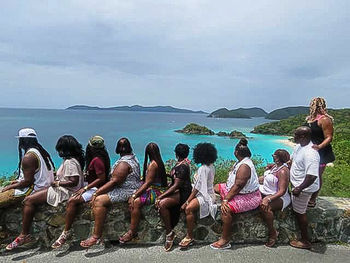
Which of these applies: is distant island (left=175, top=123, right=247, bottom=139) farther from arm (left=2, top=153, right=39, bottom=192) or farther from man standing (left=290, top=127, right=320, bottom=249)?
arm (left=2, top=153, right=39, bottom=192)

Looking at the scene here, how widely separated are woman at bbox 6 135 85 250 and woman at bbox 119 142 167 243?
822mm

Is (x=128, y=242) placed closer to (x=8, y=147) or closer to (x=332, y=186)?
(x=332, y=186)

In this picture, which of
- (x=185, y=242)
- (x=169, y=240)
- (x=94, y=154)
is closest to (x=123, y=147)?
(x=94, y=154)

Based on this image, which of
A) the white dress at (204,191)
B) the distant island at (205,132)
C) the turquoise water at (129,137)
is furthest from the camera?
the distant island at (205,132)

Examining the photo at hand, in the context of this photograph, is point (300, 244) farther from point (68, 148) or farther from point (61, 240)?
point (68, 148)

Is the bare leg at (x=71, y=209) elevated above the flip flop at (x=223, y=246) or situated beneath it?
elevated above

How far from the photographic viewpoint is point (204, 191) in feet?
12.9

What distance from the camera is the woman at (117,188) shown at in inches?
150

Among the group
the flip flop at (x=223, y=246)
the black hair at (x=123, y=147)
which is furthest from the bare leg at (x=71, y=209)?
the flip flop at (x=223, y=246)

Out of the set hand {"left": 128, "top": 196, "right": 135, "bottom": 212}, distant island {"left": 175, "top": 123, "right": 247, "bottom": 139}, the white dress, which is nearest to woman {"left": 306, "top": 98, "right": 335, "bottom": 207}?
the white dress

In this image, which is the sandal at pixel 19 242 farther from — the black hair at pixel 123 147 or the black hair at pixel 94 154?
the black hair at pixel 123 147

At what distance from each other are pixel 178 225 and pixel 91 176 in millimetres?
1366

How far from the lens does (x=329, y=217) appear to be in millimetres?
4168

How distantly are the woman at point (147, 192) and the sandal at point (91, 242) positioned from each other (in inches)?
11.1
